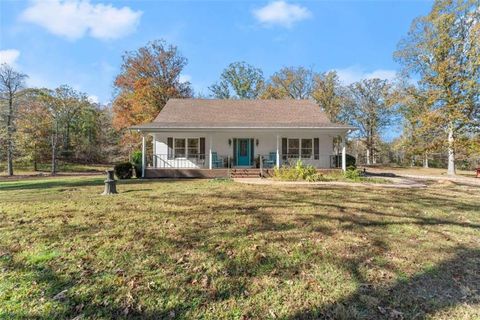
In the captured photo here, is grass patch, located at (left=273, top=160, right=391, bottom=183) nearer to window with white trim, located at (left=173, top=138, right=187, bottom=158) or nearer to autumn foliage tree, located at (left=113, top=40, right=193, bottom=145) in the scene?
window with white trim, located at (left=173, top=138, right=187, bottom=158)

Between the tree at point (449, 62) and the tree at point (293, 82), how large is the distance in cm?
1261

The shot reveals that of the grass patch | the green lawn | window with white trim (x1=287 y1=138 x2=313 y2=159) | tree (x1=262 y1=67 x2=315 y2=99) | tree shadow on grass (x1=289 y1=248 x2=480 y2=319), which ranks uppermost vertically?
tree (x1=262 y1=67 x2=315 y2=99)

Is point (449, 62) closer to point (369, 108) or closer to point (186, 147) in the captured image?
point (186, 147)

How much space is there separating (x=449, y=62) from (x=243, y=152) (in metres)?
12.2

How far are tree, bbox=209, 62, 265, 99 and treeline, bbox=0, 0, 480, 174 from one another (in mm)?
130

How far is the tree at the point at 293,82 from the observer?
32875 millimetres

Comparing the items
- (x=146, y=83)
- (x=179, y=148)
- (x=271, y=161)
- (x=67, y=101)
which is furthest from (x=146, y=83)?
(x=271, y=161)

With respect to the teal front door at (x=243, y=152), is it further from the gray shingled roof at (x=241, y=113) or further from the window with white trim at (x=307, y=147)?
the window with white trim at (x=307, y=147)

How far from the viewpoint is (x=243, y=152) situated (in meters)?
16.4

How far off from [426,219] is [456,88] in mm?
12061

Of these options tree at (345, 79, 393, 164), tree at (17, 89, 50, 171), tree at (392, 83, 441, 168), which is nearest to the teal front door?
tree at (392, 83, 441, 168)

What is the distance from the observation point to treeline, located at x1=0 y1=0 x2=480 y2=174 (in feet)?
43.3

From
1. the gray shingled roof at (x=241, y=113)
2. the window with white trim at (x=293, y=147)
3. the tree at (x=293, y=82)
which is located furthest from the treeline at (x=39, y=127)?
the tree at (x=293, y=82)

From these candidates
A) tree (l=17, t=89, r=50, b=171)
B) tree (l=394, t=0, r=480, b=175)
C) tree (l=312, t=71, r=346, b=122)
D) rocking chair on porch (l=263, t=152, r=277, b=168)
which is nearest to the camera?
tree (l=394, t=0, r=480, b=175)
